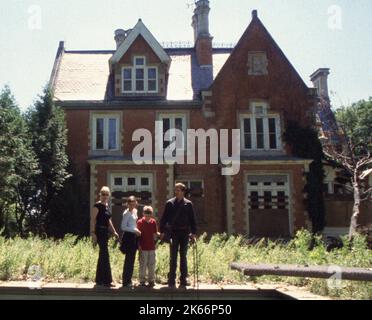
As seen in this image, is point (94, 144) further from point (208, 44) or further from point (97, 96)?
point (208, 44)

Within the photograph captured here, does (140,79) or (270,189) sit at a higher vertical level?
(140,79)

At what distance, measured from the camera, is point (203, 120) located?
2217 centimetres

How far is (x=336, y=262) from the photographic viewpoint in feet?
31.6

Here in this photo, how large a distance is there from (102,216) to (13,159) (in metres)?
10.0

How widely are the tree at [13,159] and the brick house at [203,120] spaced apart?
Answer: 9.08 feet

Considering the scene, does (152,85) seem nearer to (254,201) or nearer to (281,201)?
(254,201)

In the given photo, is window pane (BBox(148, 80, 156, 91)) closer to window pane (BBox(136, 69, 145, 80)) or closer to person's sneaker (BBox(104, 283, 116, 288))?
window pane (BBox(136, 69, 145, 80))

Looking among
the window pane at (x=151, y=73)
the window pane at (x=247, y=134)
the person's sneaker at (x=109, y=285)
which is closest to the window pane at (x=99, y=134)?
the window pane at (x=151, y=73)

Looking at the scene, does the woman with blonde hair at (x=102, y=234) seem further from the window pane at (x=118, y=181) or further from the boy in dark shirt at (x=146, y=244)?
the window pane at (x=118, y=181)

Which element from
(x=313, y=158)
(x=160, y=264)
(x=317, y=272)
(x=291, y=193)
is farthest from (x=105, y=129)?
(x=317, y=272)

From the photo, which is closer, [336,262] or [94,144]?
[336,262]
